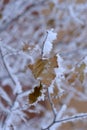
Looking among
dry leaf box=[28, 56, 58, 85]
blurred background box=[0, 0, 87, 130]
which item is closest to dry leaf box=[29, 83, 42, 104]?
dry leaf box=[28, 56, 58, 85]

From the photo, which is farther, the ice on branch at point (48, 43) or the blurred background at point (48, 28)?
the blurred background at point (48, 28)

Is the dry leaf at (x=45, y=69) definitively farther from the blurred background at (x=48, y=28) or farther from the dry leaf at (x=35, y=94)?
the blurred background at (x=48, y=28)

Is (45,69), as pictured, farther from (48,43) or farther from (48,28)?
(48,28)

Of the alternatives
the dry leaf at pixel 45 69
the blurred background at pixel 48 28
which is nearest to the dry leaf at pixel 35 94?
the dry leaf at pixel 45 69

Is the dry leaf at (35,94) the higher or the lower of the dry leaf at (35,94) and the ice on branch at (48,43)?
the lower

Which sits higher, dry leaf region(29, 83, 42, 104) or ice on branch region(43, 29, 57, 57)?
ice on branch region(43, 29, 57, 57)

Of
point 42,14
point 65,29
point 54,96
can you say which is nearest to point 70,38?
point 65,29

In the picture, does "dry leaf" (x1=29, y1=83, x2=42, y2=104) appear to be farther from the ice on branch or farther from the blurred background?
the blurred background

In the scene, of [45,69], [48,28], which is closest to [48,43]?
[45,69]

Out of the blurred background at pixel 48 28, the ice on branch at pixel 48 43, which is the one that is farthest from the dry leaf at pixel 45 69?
the blurred background at pixel 48 28

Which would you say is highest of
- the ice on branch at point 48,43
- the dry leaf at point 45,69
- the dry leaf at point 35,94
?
the ice on branch at point 48,43

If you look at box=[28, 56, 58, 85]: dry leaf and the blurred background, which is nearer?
box=[28, 56, 58, 85]: dry leaf
